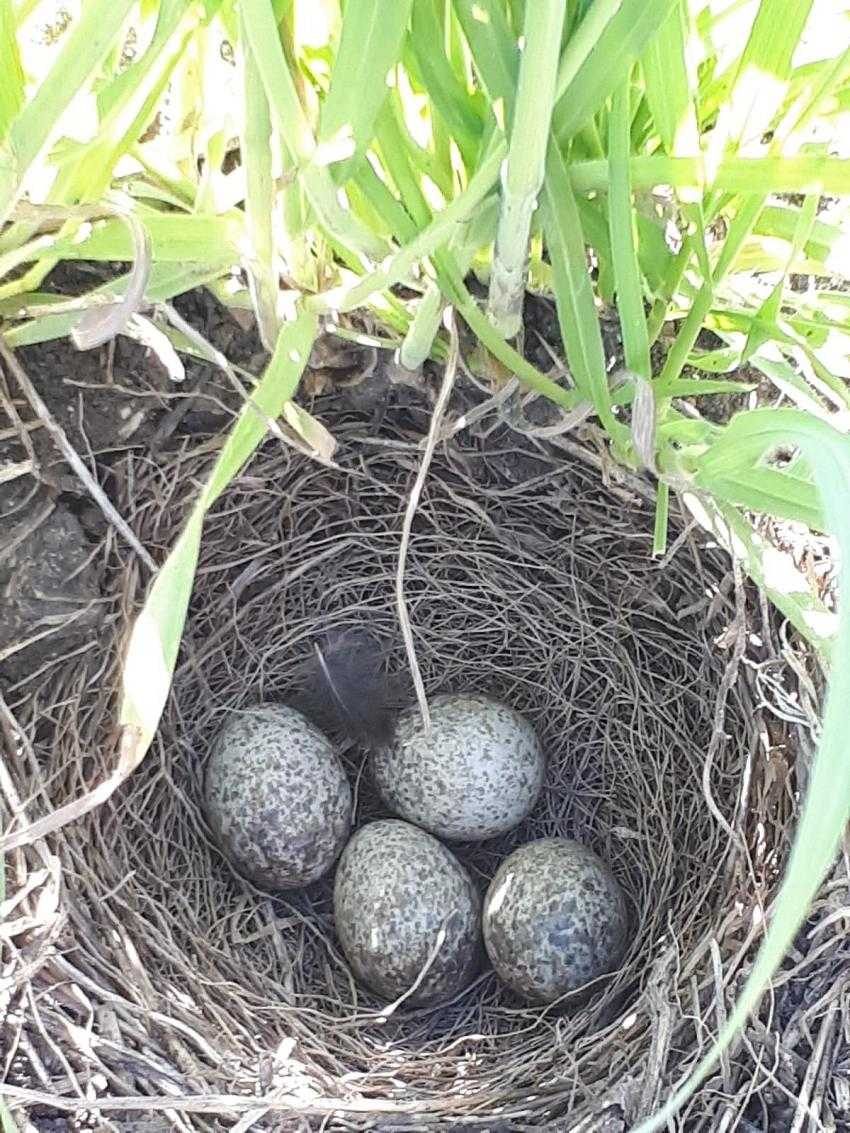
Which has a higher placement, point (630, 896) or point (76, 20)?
point (76, 20)

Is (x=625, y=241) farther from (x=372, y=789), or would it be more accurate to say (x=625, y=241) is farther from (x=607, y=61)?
(x=372, y=789)

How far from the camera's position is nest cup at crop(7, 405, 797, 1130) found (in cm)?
88

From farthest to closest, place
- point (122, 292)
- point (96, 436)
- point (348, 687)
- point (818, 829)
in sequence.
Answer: point (348, 687), point (96, 436), point (122, 292), point (818, 829)

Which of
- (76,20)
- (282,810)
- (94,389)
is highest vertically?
(76,20)

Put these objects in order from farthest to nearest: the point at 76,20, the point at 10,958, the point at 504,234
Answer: the point at 10,958 → the point at 504,234 → the point at 76,20

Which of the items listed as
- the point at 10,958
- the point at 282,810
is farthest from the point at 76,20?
the point at 282,810

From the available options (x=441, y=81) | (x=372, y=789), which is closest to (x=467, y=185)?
(x=441, y=81)

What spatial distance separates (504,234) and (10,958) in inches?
24.4

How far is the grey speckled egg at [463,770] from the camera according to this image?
112 centimetres

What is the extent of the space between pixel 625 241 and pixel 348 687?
650mm

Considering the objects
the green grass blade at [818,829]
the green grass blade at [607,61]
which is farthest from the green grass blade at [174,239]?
the green grass blade at [818,829]

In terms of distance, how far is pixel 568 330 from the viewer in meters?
0.73

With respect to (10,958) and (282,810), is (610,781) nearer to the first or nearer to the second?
(282,810)

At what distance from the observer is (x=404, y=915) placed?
1.05 m
